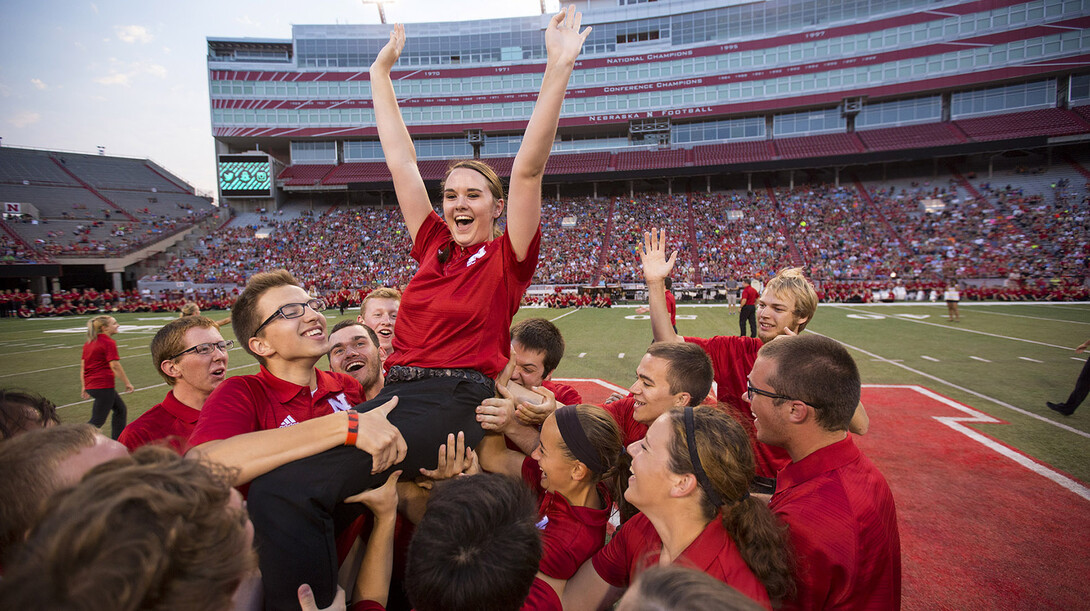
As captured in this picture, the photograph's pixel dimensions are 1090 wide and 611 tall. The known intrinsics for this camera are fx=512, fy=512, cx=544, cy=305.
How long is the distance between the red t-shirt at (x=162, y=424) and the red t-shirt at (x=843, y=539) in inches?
145

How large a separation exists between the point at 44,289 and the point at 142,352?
35936 millimetres

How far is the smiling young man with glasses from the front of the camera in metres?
1.92

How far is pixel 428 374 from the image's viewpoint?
8.48 feet

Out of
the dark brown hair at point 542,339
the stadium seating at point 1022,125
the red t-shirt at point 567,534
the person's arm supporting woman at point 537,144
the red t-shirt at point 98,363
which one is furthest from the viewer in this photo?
the stadium seating at point 1022,125

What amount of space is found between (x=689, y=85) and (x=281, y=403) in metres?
53.1

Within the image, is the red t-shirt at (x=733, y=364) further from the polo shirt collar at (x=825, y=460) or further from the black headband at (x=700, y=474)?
the black headband at (x=700, y=474)

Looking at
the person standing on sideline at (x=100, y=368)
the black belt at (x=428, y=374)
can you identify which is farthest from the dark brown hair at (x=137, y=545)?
the person standing on sideline at (x=100, y=368)

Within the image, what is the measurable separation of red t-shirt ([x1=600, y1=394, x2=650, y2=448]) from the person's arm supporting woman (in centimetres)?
169

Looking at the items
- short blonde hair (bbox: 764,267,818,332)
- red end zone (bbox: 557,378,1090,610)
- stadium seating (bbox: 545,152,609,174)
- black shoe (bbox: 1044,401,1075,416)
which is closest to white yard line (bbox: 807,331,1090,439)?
black shoe (bbox: 1044,401,1075,416)

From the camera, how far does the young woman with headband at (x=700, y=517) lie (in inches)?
79.0

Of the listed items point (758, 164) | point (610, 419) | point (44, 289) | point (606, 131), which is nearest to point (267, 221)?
point (44, 289)

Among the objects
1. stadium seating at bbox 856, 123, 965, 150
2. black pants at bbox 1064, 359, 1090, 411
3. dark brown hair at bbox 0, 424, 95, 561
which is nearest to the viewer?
dark brown hair at bbox 0, 424, 95, 561

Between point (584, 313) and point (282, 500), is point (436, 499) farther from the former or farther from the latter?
point (584, 313)

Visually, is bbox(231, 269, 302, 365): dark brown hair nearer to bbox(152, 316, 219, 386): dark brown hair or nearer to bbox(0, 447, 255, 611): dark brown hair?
bbox(152, 316, 219, 386): dark brown hair
